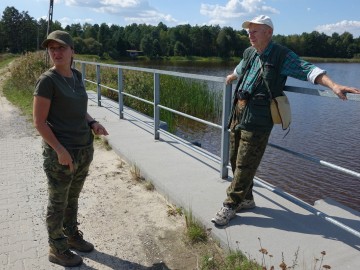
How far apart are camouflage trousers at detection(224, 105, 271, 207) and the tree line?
246 feet

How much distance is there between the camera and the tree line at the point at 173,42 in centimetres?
8456

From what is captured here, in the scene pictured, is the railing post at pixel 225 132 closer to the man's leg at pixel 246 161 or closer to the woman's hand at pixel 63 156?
the man's leg at pixel 246 161

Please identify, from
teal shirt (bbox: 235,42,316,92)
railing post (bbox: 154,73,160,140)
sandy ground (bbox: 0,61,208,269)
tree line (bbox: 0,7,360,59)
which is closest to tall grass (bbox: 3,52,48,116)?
railing post (bbox: 154,73,160,140)

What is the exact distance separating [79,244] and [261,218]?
1.62 meters

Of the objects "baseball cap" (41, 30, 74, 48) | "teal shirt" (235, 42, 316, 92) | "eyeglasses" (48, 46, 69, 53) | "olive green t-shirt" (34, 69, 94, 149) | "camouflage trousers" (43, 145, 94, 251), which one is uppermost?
"baseball cap" (41, 30, 74, 48)

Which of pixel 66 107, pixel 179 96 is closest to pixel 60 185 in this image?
pixel 66 107

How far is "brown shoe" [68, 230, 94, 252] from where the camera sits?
3094 millimetres

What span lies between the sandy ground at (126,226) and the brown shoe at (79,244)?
0.07 meters

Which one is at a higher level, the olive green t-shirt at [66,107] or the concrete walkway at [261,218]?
the olive green t-shirt at [66,107]

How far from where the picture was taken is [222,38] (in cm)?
9425

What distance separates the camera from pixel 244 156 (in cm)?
318

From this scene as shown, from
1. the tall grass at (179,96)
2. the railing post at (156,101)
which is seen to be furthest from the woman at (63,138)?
the tall grass at (179,96)

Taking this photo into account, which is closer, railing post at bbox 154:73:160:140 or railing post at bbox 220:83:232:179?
railing post at bbox 220:83:232:179

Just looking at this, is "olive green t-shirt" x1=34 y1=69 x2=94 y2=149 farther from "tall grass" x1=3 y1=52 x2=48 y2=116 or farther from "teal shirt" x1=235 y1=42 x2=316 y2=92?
"tall grass" x1=3 y1=52 x2=48 y2=116
